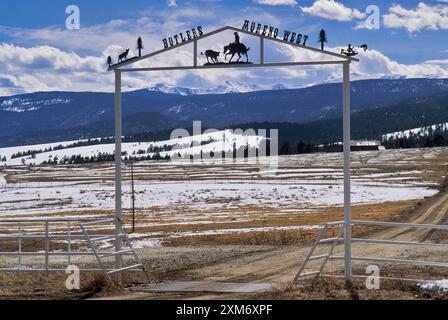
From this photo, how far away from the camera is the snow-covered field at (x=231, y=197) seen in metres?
52.7

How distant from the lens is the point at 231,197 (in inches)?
3216

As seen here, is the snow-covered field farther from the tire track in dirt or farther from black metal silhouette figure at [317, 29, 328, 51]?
black metal silhouette figure at [317, 29, 328, 51]

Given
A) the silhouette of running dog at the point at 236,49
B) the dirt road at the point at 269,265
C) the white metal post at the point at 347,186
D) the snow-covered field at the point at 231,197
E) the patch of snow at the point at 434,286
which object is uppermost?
the silhouette of running dog at the point at 236,49

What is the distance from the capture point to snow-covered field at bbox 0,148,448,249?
52656 mm

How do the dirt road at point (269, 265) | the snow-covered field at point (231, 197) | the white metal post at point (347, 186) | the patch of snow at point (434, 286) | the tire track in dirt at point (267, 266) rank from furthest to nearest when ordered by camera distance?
1. the snow-covered field at point (231, 197)
2. the tire track in dirt at point (267, 266)
3. the dirt road at point (269, 265)
4. the white metal post at point (347, 186)
5. the patch of snow at point (434, 286)

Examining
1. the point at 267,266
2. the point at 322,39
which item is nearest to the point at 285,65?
the point at 322,39

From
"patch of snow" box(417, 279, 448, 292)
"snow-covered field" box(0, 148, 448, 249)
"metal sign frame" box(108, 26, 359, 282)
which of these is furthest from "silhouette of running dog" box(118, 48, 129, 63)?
"snow-covered field" box(0, 148, 448, 249)

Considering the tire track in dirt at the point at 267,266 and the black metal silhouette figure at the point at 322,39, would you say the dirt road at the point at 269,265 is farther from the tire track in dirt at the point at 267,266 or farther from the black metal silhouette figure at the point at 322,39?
the black metal silhouette figure at the point at 322,39

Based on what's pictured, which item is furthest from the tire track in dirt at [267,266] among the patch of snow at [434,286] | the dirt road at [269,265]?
the patch of snow at [434,286]

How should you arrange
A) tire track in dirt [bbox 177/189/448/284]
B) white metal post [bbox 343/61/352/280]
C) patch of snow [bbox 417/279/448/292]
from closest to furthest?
patch of snow [bbox 417/279/448/292] → white metal post [bbox 343/61/352/280] → tire track in dirt [bbox 177/189/448/284]

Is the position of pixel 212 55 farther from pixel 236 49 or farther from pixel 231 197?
pixel 231 197

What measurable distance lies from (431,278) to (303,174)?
360ft

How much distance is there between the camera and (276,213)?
6066 centimetres
